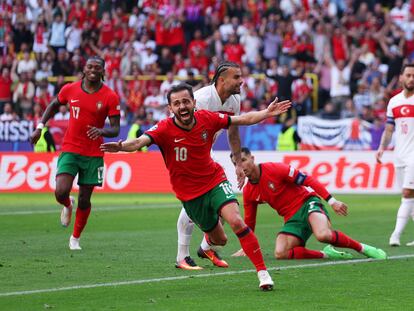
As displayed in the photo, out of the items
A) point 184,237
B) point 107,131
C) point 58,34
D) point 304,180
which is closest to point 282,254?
point 304,180

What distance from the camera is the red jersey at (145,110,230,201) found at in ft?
35.1

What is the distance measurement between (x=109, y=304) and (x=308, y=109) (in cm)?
2221

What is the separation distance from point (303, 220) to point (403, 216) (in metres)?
2.13

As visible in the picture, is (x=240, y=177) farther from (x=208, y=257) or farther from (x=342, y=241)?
(x=342, y=241)

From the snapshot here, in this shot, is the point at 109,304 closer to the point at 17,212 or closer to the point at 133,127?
the point at 17,212

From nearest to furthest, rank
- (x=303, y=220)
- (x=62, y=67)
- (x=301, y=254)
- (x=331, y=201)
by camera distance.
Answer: (x=331, y=201) < (x=301, y=254) < (x=303, y=220) < (x=62, y=67)

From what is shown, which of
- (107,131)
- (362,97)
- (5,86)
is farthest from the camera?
(5,86)

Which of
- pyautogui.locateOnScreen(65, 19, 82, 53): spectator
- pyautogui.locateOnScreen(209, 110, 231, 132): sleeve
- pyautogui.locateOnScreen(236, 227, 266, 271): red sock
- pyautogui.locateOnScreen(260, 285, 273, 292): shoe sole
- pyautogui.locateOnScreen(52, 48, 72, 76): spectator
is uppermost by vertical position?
pyautogui.locateOnScreen(65, 19, 82, 53): spectator

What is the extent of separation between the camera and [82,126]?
14.4 meters

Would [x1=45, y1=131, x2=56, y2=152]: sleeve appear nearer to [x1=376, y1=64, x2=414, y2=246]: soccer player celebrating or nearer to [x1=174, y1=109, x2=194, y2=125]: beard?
[x1=376, y1=64, x2=414, y2=246]: soccer player celebrating

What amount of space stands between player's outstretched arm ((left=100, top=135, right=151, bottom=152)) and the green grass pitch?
129 centimetres

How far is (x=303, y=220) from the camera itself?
13.3 m

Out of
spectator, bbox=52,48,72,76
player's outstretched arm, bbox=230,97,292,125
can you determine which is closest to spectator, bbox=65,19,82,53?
spectator, bbox=52,48,72,76

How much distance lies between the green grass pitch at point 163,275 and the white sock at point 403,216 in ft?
1.00
